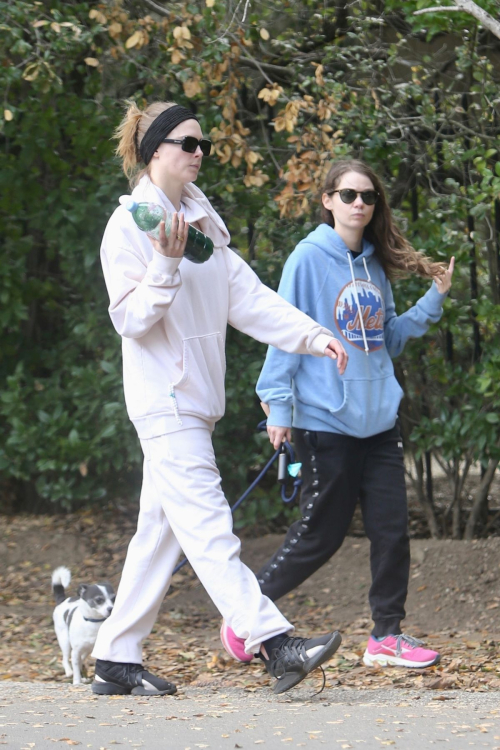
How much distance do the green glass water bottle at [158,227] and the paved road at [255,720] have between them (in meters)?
1.52

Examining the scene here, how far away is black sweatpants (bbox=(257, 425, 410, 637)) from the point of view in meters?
4.43

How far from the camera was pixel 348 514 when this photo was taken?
4488 millimetres

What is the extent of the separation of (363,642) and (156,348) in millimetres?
2292

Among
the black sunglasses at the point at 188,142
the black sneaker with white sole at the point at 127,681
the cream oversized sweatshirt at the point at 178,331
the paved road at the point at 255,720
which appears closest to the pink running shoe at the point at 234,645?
the paved road at the point at 255,720

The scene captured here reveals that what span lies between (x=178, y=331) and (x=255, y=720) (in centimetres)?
132

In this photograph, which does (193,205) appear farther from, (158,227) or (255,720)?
(255,720)

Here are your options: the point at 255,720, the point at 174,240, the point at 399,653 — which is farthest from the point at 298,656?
the point at 174,240

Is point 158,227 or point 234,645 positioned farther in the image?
point 234,645

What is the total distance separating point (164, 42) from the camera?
20.4 ft

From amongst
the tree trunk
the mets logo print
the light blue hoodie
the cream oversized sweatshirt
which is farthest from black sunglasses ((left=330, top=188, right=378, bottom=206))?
the tree trunk

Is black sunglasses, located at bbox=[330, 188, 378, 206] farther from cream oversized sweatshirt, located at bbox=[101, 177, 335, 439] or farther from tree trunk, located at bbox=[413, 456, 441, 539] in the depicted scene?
tree trunk, located at bbox=[413, 456, 441, 539]

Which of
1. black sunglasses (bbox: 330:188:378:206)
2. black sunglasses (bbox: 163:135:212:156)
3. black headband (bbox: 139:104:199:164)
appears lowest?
black sunglasses (bbox: 330:188:378:206)

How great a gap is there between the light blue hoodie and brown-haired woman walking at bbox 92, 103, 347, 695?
460 millimetres

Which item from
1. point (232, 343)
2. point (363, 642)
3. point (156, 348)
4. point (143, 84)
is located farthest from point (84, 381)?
point (156, 348)
